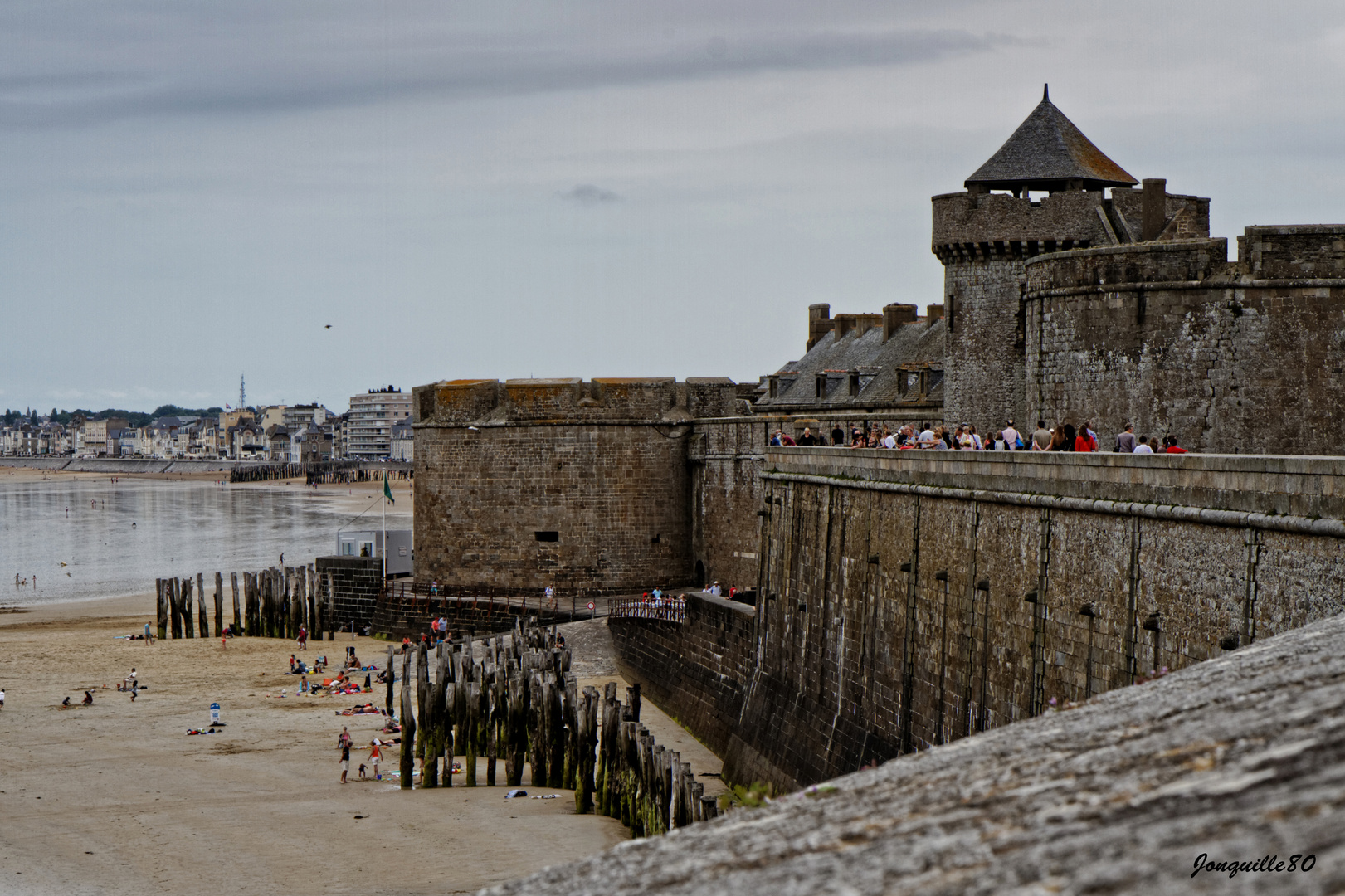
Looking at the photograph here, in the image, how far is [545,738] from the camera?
24.1m

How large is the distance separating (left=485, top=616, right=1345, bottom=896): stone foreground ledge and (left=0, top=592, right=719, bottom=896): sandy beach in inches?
504

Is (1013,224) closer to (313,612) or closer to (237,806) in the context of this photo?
(237,806)

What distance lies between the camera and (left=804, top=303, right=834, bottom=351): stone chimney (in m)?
53.9

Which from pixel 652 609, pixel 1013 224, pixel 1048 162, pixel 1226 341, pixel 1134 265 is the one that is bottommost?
pixel 652 609

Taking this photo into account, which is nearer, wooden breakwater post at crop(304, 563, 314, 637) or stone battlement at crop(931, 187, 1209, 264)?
stone battlement at crop(931, 187, 1209, 264)

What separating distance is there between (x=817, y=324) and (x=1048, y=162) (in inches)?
1050

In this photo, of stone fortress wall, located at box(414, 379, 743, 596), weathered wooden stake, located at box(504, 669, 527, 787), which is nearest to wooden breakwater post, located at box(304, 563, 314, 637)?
stone fortress wall, located at box(414, 379, 743, 596)

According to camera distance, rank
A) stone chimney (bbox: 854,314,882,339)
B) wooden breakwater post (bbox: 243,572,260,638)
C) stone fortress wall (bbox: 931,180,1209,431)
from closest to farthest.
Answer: stone fortress wall (bbox: 931,180,1209,431), wooden breakwater post (bbox: 243,572,260,638), stone chimney (bbox: 854,314,882,339)

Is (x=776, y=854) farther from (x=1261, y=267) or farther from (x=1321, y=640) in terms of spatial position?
(x=1261, y=267)

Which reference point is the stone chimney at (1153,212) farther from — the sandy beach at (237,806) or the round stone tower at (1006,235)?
the sandy beach at (237,806)

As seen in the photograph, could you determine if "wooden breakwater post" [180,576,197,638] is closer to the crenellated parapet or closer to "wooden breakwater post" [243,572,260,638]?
"wooden breakwater post" [243,572,260,638]

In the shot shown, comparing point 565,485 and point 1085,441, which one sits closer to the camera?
point 1085,441

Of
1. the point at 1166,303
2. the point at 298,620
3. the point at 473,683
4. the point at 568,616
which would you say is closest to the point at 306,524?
the point at 298,620

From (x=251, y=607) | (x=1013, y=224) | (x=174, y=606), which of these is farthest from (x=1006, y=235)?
(x=174, y=606)
